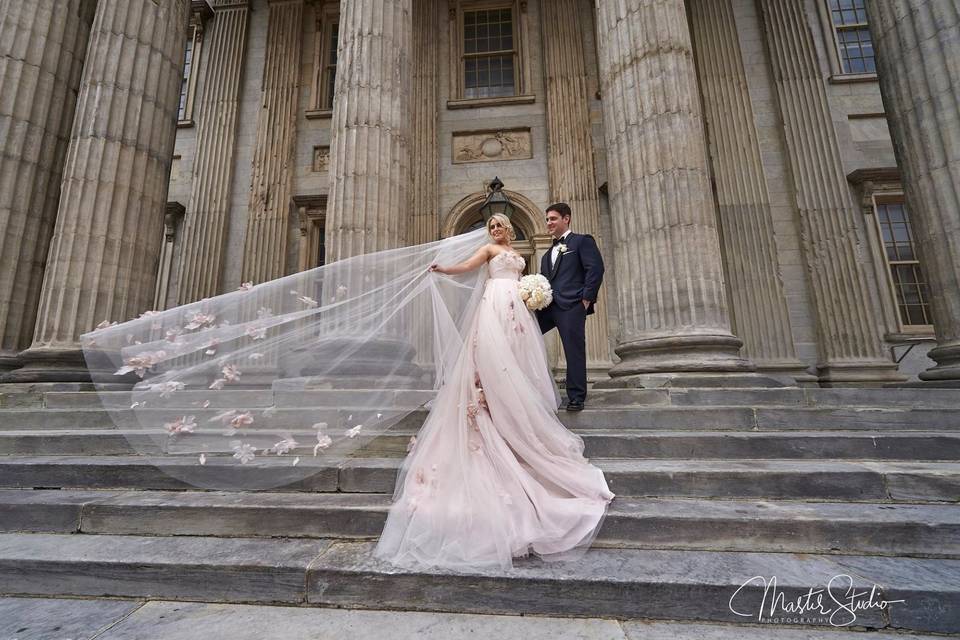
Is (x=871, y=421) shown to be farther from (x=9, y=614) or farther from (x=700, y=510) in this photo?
(x=9, y=614)

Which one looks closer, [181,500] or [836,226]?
[181,500]

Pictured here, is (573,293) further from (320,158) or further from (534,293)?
(320,158)

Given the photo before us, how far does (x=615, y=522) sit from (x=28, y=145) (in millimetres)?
8993

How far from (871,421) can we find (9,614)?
5872 millimetres

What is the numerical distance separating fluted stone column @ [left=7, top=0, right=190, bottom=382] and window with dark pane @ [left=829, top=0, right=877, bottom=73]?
45.1 feet

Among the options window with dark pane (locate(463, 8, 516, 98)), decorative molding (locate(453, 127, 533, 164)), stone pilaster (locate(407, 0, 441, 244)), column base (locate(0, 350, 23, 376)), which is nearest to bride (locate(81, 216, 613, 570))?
column base (locate(0, 350, 23, 376))

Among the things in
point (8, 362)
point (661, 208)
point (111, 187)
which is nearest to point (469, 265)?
point (661, 208)

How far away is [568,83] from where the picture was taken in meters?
10.1

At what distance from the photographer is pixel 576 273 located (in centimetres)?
412

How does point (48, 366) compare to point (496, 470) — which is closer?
point (496, 470)

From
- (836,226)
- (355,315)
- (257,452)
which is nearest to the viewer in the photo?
(257,452)

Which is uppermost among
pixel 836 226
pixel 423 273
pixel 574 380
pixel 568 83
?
pixel 568 83

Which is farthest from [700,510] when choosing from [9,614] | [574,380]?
[9,614]

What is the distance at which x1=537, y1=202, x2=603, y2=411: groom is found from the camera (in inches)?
157
